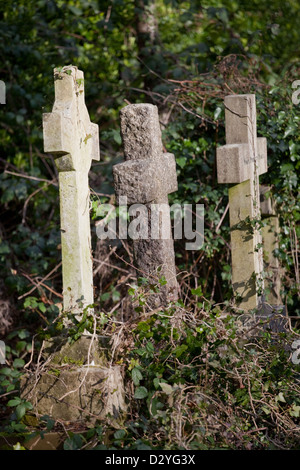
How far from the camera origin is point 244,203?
14.5ft

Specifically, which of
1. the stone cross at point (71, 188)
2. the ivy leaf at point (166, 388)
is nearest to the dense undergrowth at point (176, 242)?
the ivy leaf at point (166, 388)

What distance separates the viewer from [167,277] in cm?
394

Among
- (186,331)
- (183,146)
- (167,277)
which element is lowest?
(186,331)

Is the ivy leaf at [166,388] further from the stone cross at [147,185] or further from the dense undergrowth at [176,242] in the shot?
the stone cross at [147,185]

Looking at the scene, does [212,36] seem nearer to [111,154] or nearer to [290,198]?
[111,154]

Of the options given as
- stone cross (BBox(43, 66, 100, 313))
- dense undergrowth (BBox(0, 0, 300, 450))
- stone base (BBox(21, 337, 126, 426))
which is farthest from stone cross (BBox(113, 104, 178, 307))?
stone base (BBox(21, 337, 126, 426))

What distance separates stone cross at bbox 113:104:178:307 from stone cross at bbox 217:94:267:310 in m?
0.63

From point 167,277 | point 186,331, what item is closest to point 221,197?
point 167,277

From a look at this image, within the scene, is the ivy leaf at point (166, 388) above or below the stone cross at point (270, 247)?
below

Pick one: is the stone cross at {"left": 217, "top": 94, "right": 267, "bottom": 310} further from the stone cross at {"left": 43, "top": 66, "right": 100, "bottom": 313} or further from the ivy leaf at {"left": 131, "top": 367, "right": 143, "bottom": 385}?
the ivy leaf at {"left": 131, "top": 367, "right": 143, "bottom": 385}

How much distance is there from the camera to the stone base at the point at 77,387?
3.32m

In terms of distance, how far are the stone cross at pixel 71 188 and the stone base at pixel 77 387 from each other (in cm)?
30
